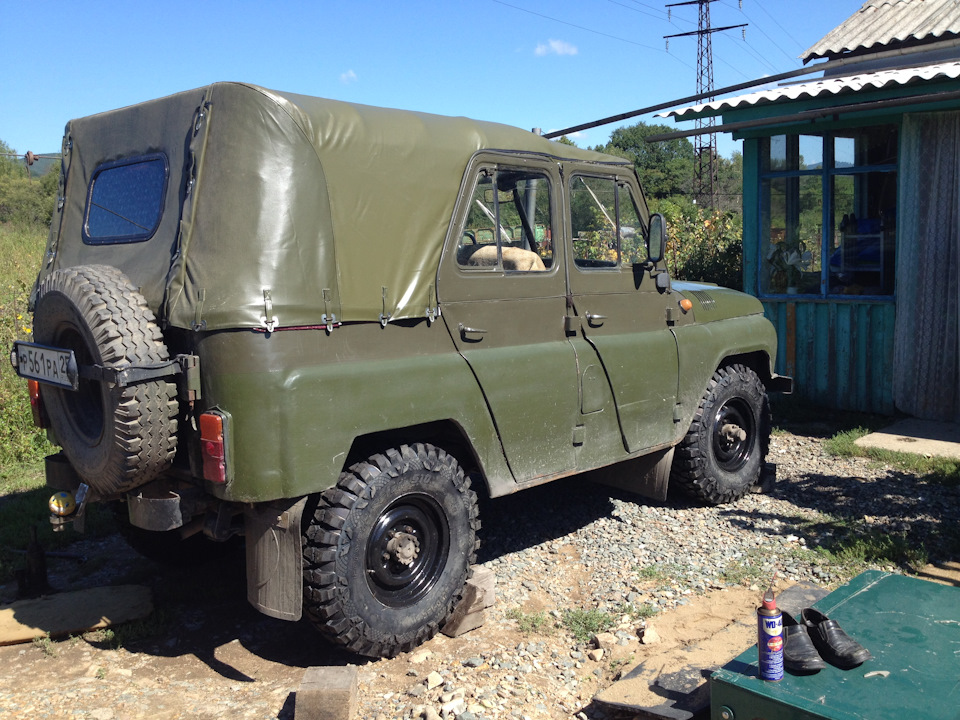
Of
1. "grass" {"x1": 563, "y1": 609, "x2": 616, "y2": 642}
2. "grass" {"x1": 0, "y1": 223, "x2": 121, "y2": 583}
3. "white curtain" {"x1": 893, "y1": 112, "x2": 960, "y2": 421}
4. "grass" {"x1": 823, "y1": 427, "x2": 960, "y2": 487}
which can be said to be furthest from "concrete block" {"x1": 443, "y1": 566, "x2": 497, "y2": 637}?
"white curtain" {"x1": 893, "y1": 112, "x2": 960, "y2": 421}

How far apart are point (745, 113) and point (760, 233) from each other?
53.7 inches

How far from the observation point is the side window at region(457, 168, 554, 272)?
14.3 ft

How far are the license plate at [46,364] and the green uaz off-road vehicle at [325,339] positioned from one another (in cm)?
2

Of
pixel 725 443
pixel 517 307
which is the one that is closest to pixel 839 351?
pixel 725 443

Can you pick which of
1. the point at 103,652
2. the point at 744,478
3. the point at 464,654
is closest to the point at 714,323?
the point at 744,478

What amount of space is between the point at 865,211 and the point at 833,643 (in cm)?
658

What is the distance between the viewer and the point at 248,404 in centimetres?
Answer: 340

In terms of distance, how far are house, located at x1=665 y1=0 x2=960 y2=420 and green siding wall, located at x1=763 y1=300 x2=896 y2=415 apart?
0.01 metres

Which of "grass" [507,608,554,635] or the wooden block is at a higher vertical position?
the wooden block

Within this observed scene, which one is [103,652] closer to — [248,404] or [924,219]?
[248,404]

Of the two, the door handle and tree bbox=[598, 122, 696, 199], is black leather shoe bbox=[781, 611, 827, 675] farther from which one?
tree bbox=[598, 122, 696, 199]

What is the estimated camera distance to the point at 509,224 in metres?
4.51

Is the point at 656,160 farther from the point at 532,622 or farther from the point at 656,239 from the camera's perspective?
the point at 532,622

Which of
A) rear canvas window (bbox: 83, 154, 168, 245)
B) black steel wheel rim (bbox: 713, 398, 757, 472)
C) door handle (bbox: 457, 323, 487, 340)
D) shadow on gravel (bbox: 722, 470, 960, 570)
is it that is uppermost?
rear canvas window (bbox: 83, 154, 168, 245)
